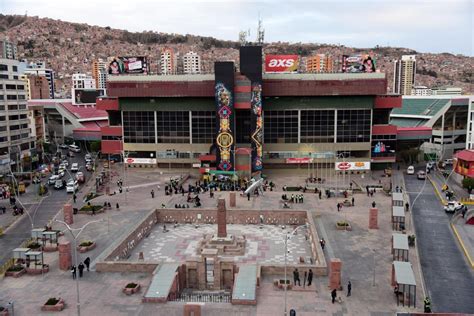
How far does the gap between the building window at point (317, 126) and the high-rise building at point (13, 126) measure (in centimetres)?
5288

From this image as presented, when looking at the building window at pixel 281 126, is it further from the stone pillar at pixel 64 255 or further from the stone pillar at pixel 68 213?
the stone pillar at pixel 64 255

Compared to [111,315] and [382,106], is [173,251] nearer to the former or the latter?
[111,315]

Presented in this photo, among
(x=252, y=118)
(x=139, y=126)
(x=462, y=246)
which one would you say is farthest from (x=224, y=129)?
(x=462, y=246)

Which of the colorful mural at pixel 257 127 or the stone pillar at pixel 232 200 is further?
the colorful mural at pixel 257 127

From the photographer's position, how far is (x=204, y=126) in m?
88.8

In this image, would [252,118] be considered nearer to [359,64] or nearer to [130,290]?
[359,64]

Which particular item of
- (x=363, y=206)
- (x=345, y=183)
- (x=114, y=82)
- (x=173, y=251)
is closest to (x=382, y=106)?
(x=345, y=183)

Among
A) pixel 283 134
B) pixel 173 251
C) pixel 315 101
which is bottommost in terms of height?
pixel 173 251

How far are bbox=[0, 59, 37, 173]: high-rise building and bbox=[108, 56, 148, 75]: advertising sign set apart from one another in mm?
18620

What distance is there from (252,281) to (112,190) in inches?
1700

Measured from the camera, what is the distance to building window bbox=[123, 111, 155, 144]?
9019 centimetres

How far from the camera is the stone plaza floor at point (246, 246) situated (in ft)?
145

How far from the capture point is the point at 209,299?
34.1 meters

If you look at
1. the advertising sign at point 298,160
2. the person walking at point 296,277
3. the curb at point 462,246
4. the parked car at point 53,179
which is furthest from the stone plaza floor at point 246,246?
the advertising sign at point 298,160
